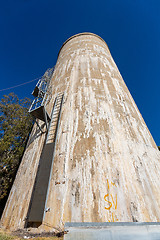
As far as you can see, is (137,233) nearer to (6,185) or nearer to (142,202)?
(142,202)

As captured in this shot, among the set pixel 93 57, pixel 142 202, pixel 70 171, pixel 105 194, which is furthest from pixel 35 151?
pixel 93 57

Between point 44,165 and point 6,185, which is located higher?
point 6,185

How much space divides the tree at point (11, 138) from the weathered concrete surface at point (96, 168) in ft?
17.4

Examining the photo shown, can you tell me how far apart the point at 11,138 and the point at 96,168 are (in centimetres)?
871

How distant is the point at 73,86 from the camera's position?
6.78 meters

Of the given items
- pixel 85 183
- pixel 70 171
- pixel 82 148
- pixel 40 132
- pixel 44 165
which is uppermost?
pixel 40 132

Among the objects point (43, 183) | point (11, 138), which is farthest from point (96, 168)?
point (11, 138)

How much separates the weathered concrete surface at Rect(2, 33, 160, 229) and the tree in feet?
17.4

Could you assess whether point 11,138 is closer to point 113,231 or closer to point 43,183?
point 43,183

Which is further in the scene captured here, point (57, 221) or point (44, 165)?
point (44, 165)

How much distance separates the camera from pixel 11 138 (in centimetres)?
1042

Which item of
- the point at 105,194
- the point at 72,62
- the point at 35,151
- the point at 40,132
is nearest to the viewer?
the point at 105,194

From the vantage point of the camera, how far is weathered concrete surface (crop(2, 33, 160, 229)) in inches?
131

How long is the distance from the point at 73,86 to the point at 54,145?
11.0ft
